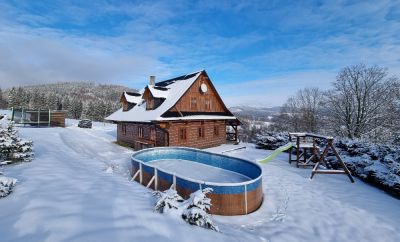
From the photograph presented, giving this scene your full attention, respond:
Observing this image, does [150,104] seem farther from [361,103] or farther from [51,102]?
[51,102]

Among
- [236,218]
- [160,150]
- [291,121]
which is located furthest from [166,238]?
[291,121]

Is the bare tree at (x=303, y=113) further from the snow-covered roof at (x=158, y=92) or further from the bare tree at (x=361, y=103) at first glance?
the snow-covered roof at (x=158, y=92)

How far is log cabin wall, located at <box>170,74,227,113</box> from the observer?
21.3 m

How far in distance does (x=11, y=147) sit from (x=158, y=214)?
8856 millimetres

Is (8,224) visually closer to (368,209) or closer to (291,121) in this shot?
(368,209)

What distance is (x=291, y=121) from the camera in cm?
4241

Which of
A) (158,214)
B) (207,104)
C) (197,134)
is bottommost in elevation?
(158,214)

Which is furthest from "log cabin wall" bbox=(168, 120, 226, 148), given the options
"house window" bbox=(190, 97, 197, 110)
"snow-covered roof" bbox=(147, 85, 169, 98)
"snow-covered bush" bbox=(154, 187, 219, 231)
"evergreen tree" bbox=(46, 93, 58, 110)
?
"evergreen tree" bbox=(46, 93, 58, 110)

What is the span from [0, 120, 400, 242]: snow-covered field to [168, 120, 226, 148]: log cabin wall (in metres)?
5.91

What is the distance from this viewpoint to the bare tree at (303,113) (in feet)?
124

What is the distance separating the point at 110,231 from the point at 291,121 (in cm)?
4217

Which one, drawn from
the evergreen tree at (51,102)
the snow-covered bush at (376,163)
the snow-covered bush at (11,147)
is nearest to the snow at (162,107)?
the snow-covered bush at (11,147)

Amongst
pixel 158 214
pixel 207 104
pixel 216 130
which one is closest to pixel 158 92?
pixel 207 104

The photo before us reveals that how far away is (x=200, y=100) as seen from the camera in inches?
904
